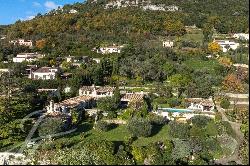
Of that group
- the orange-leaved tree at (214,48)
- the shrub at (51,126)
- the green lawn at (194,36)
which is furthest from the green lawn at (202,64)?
the shrub at (51,126)

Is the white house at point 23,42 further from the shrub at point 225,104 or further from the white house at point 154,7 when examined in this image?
the shrub at point 225,104

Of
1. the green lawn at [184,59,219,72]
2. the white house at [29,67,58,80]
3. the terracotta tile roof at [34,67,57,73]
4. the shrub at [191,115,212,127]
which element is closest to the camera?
the shrub at [191,115,212,127]

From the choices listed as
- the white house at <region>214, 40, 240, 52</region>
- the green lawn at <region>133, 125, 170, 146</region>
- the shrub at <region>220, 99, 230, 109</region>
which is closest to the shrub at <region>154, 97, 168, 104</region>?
the shrub at <region>220, 99, 230, 109</region>

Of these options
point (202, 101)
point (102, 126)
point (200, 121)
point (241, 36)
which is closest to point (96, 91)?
point (202, 101)

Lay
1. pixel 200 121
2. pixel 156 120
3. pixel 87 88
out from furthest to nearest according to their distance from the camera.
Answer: pixel 87 88
pixel 156 120
pixel 200 121

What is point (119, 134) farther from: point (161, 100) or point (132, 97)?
point (161, 100)

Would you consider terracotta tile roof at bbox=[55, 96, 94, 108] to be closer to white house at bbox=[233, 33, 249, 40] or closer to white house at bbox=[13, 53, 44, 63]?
white house at bbox=[13, 53, 44, 63]
